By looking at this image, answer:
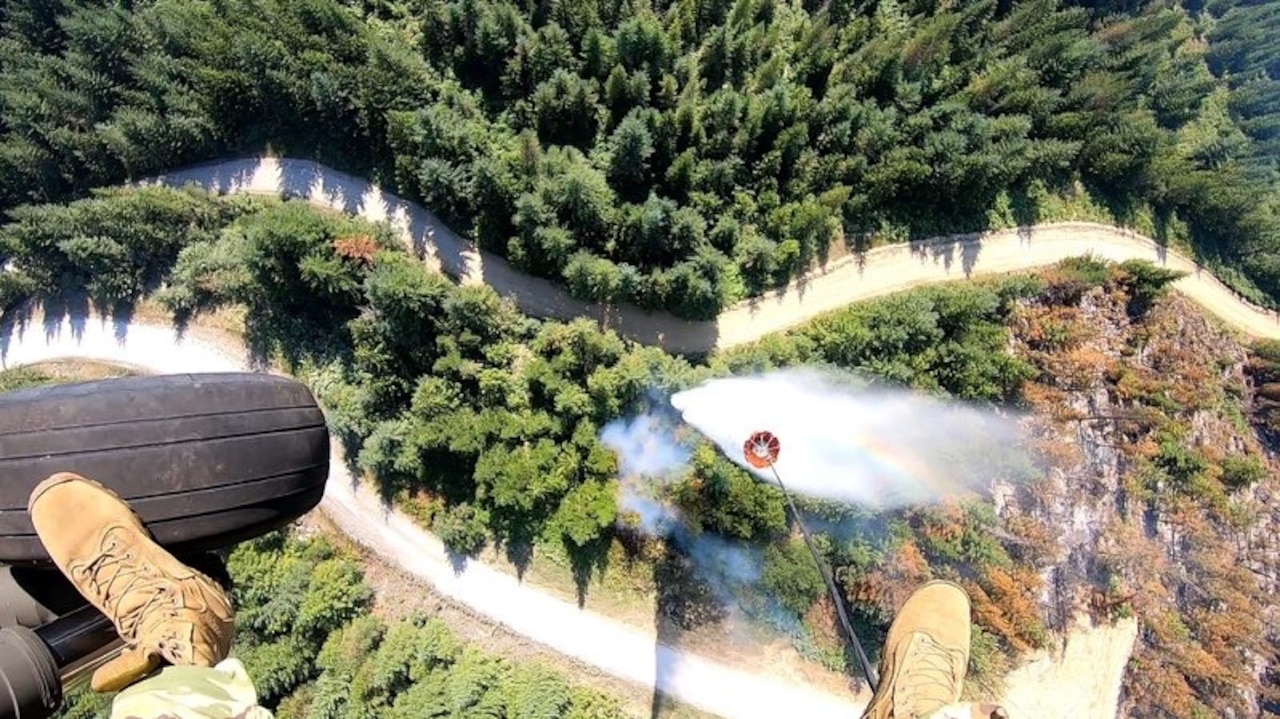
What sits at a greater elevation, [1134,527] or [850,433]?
[850,433]

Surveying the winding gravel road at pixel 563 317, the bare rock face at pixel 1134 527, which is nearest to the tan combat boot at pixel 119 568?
the winding gravel road at pixel 563 317

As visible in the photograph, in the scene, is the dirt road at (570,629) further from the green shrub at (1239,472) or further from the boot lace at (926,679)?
the green shrub at (1239,472)

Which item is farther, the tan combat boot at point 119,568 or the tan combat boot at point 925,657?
the tan combat boot at point 925,657

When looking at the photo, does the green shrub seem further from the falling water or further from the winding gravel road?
the falling water

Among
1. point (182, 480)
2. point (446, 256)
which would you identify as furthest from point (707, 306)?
point (182, 480)

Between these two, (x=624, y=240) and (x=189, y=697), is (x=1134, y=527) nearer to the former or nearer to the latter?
(x=624, y=240)

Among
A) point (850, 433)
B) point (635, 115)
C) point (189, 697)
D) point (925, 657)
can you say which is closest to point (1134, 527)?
point (850, 433)
